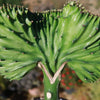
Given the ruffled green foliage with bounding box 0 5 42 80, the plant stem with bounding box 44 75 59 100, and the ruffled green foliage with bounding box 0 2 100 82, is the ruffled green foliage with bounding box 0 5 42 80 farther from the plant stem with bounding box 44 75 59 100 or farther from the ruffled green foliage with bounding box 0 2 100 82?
the plant stem with bounding box 44 75 59 100

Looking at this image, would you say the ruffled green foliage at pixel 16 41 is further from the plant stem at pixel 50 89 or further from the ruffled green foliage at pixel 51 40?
the plant stem at pixel 50 89

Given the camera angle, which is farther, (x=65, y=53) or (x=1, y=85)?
(x=1, y=85)

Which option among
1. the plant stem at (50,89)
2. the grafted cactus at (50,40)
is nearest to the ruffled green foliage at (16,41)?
the grafted cactus at (50,40)

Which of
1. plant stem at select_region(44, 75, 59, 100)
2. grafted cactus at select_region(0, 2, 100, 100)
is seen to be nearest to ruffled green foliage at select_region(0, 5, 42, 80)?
grafted cactus at select_region(0, 2, 100, 100)

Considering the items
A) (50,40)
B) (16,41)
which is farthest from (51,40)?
(16,41)

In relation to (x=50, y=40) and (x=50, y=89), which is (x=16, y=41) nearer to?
(x=50, y=40)

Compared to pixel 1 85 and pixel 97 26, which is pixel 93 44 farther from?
pixel 1 85

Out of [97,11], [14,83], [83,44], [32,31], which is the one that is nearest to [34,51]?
[32,31]

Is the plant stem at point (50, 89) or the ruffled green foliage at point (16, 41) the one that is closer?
the ruffled green foliage at point (16, 41)

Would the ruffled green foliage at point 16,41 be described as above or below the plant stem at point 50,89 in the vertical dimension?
above
